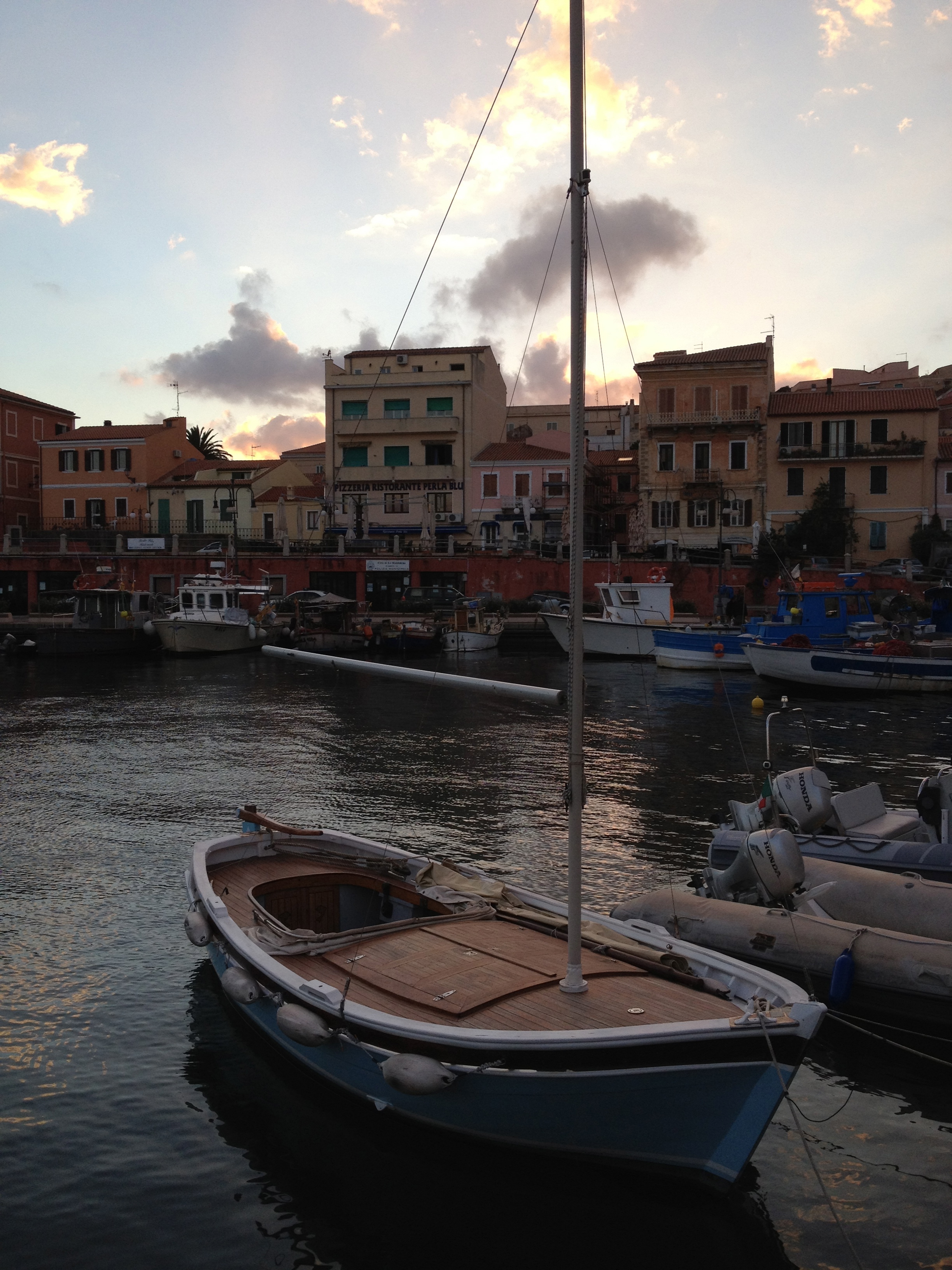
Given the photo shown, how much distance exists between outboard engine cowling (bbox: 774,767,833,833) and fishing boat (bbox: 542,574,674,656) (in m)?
30.2

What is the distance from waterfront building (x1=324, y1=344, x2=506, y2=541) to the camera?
63469 millimetres

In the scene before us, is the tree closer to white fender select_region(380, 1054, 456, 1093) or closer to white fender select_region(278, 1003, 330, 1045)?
white fender select_region(278, 1003, 330, 1045)

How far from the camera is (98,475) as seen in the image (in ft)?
222

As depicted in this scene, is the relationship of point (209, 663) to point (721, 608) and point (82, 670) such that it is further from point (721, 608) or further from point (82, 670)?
point (721, 608)

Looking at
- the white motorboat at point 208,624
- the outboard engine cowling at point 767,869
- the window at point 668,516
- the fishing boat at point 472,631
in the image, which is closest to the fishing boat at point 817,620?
the fishing boat at point 472,631

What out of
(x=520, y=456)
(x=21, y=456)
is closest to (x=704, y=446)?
(x=520, y=456)

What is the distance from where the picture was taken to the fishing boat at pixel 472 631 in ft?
146

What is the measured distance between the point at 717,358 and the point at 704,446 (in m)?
5.07

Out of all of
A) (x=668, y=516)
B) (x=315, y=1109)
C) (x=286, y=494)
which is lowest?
(x=315, y=1109)

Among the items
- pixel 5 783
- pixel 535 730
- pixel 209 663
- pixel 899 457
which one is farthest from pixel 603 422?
pixel 5 783

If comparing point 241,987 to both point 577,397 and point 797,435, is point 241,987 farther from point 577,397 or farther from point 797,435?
point 797,435

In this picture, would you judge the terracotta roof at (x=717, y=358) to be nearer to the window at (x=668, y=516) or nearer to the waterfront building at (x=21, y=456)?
the window at (x=668, y=516)

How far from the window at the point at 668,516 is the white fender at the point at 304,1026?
52944mm

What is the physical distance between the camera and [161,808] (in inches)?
671
